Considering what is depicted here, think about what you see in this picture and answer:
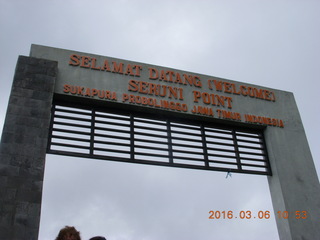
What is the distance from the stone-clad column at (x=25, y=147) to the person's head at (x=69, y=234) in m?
4.14

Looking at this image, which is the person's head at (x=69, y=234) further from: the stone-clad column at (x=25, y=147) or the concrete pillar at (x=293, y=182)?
the concrete pillar at (x=293, y=182)

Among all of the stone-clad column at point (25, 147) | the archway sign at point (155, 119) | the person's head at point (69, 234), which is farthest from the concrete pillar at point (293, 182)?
the person's head at point (69, 234)

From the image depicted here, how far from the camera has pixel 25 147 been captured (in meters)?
9.50

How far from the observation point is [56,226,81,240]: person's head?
4668 mm

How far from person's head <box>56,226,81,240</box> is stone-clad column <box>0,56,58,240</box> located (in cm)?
414

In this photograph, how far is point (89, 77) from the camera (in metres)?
11.8

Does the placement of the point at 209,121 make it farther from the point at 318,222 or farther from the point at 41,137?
the point at 41,137

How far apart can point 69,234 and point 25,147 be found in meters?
5.25

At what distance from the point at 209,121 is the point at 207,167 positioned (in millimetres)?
1619

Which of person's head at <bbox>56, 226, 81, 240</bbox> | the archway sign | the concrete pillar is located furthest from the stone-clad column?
the concrete pillar

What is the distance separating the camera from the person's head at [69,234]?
467 centimetres

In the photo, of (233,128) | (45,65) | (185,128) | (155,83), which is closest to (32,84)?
(45,65)

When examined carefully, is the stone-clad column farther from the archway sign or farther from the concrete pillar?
the concrete pillar

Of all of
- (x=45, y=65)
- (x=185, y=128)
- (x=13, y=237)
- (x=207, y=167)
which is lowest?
(x=13, y=237)
